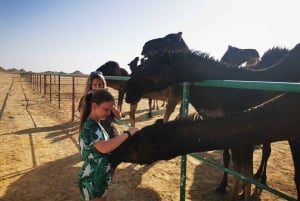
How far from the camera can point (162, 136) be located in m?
1.73

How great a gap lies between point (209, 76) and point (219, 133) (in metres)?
1.91

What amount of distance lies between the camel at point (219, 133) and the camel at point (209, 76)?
1711mm

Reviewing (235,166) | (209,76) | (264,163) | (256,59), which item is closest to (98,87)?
(209,76)

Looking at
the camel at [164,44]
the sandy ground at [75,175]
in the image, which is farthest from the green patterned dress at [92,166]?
the camel at [164,44]

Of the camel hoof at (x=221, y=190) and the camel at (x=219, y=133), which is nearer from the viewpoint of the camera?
the camel at (x=219, y=133)

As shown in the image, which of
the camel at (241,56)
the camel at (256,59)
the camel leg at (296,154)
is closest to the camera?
the camel leg at (296,154)

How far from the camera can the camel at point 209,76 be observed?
11.6ft

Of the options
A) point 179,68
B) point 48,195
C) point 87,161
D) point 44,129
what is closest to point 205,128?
point 87,161

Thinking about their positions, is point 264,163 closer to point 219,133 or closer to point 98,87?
point 98,87

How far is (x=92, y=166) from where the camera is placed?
2543 millimetres

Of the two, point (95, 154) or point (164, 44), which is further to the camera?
point (164, 44)

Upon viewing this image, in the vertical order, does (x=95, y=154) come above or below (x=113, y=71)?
below

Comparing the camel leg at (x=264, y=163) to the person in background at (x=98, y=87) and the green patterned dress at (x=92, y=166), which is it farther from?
the green patterned dress at (x=92, y=166)

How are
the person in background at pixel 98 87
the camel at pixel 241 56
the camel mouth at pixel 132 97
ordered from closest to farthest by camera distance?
1. the person in background at pixel 98 87
2. the camel mouth at pixel 132 97
3. the camel at pixel 241 56
